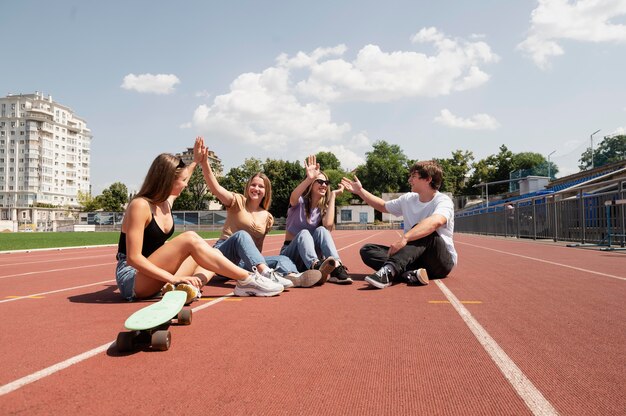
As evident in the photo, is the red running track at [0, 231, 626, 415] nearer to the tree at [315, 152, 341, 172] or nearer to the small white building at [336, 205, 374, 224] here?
the small white building at [336, 205, 374, 224]

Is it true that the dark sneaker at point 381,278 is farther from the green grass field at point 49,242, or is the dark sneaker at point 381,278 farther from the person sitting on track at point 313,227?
the green grass field at point 49,242

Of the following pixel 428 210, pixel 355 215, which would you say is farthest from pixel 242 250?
pixel 355 215

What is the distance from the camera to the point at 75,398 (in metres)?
1.98

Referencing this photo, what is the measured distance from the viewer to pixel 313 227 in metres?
5.86

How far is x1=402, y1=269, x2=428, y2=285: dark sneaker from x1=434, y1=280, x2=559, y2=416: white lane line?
1.72 metres

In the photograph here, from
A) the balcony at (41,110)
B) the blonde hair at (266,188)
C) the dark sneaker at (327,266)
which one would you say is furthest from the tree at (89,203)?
the dark sneaker at (327,266)

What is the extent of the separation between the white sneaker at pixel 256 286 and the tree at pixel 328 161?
3835 inches

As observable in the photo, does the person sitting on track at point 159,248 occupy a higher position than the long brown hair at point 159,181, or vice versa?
the long brown hair at point 159,181

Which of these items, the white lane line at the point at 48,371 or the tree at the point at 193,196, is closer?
the white lane line at the point at 48,371

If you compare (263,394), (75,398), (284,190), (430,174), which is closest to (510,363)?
(263,394)

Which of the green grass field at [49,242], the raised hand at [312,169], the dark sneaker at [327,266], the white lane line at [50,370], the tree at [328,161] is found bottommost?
the green grass field at [49,242]

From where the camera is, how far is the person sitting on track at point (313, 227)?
5531mm

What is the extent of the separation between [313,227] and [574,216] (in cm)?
1093

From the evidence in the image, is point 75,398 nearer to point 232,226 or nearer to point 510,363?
point 510,363
